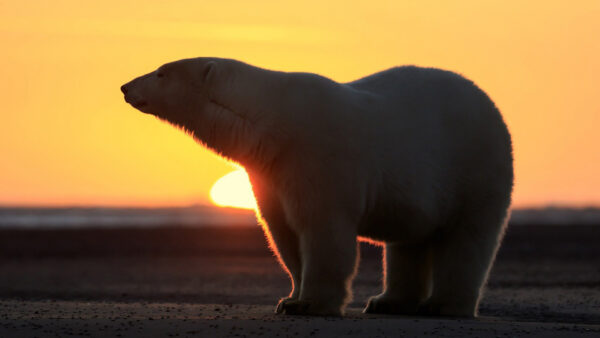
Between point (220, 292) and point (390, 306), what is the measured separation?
12.5 feet

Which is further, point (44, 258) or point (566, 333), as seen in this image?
point (44, 258)

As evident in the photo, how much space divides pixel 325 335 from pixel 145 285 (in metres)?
7.92

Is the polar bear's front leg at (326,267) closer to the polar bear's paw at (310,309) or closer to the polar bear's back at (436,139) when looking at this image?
the polar bear's paw at (310,309)

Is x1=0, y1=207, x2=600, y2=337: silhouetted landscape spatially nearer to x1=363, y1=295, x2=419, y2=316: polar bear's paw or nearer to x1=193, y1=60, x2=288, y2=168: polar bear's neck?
x1=363, y1=295, x2=419, y2=316: polar bear's paw

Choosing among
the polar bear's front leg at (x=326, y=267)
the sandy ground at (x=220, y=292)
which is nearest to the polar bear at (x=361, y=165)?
the polar bear's front leg at (x=326, y=267)

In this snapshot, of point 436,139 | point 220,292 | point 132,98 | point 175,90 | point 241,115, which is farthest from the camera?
point 220,292

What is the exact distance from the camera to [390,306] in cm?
1141

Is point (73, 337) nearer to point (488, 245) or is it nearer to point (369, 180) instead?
point (369, 180)

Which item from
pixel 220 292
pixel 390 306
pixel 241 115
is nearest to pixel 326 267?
pixel 241 115

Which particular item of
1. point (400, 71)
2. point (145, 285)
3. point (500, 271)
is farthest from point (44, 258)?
point (400, 71)

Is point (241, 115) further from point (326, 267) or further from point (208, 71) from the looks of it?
point (326, 267)

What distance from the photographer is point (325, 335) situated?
866 cm

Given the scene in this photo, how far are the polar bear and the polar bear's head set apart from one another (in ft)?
0.04

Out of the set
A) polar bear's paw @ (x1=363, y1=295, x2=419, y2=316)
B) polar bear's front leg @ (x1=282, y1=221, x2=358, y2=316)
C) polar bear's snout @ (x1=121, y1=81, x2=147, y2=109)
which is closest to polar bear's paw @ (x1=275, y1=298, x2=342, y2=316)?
polar bear's front leg @ (x1=282, y1=221, x2=358, y2=316)
